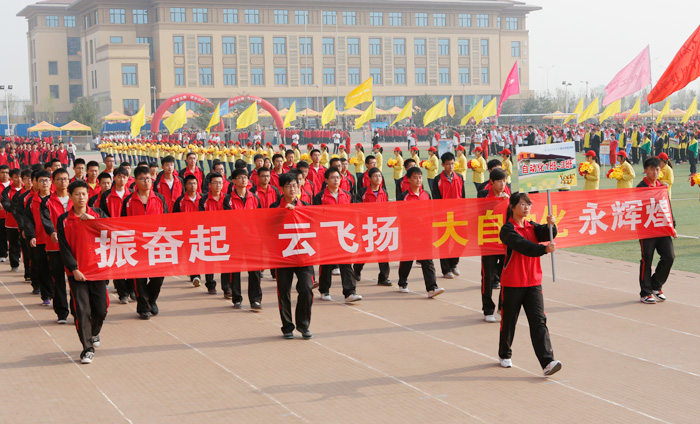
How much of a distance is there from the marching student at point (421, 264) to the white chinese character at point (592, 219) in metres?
1.91

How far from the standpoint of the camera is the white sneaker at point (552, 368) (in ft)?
24.0

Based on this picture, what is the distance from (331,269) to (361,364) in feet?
10.6

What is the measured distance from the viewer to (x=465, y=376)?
7.62 meters

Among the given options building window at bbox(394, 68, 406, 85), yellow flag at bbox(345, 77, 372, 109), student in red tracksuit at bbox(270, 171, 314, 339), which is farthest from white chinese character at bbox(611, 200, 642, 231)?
building window at bbox(394, 68, 406, 85)

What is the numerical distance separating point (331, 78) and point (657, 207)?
85134 millimetres

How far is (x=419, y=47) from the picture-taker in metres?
97.4

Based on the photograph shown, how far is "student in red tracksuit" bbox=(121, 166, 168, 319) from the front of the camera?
10.1 meters

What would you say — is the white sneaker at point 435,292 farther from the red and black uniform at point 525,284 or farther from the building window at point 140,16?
the building window at point 140,16

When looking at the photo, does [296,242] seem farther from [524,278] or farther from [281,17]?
[281,17]

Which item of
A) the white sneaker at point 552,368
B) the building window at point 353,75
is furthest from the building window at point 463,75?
the white sneaker at point 552,368

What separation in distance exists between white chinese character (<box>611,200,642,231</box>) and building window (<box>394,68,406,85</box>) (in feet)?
286

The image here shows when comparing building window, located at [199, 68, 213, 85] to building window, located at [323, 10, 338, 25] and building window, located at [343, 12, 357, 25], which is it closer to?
building window, located at [323, 10, 338, 25]

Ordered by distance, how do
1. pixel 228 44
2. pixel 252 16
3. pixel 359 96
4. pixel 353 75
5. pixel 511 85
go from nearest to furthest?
1. pixel 359 96
2. pixel 511 85
3. pixel 228 44
4. pixel 252 16
5. pixel 353 75

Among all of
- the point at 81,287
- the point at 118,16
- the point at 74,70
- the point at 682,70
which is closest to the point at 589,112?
the point at 682,70
